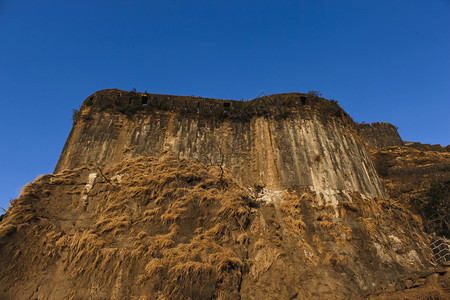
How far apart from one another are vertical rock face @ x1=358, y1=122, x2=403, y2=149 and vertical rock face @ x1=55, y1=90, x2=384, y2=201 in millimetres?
8938

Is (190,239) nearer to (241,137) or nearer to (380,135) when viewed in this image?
(241,137)

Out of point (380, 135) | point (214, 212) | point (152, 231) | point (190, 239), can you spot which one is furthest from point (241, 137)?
point (380, 135)

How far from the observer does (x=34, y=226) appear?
1136 cm

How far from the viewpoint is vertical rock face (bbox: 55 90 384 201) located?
14.9 meters

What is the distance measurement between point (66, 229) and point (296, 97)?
14108 millimetres

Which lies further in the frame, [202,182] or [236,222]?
[202,182]

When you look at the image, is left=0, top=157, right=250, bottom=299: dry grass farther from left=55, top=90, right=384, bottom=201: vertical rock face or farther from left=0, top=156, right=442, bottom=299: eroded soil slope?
left=55, top=90, right=384, bottom=201: vertical rock face

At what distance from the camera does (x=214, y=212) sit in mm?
12609

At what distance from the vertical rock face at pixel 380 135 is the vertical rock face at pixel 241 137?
8.94 meters

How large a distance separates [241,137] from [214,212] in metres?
5.90

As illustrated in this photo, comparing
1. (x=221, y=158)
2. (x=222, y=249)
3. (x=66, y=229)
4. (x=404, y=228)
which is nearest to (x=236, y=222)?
(x=222, y=249)

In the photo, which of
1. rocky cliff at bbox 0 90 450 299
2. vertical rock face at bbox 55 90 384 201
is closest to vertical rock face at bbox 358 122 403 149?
rocky cliff at bbox 0 90 450 299

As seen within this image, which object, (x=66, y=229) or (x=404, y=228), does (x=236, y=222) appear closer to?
(x=66, y=229)

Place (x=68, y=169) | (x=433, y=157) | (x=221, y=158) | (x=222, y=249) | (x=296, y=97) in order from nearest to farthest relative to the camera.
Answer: (x=222, y=249) → (x=68, y=169) → (x=221, y=158) → (x=296, y=97) → (x=433, y=157)
